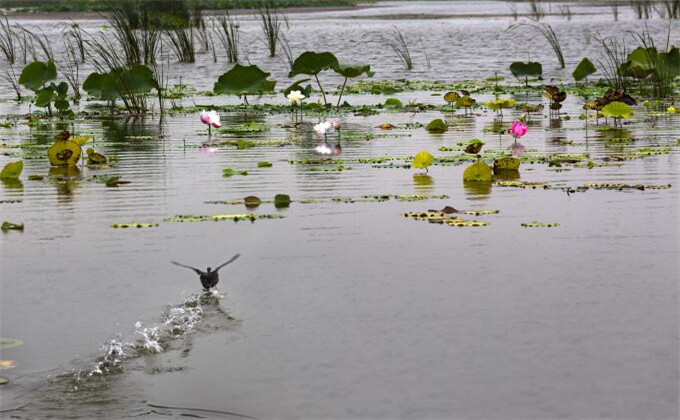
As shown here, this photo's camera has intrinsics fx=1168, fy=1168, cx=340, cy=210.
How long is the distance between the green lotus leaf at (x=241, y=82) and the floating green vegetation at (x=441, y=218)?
7.09 metres

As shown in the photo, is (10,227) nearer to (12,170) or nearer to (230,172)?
(12,170)

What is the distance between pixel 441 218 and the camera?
6.70 metres

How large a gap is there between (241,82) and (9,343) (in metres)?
9.38

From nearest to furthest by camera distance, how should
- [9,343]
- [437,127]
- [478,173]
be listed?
[9,343] → [478,173] → [437,127]

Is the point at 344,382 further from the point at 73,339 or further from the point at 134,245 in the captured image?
the point at 134,245

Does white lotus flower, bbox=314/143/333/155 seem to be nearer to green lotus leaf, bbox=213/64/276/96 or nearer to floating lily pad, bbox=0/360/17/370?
green lotus leaf, bbox=213/64/276/96

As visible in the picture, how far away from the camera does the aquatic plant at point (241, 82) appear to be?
1367cm

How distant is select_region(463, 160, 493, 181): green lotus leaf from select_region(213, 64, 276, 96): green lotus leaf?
236 inches

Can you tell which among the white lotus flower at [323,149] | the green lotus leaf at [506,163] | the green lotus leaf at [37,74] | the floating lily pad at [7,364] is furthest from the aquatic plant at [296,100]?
the floating lily pad at [7,364]

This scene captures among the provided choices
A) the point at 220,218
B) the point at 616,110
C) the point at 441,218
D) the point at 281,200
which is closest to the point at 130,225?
the point at 220,218

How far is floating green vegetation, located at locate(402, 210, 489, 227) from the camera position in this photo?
6.56 meters

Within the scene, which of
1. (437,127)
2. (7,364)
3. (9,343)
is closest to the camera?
(7,364)

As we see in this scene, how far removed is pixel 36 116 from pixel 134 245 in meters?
8.07

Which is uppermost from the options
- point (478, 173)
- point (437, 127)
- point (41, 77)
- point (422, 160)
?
point (41, 77)
